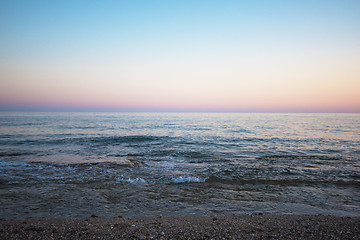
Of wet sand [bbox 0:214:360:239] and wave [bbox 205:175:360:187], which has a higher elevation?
wet sand [bbox 0:214:360:239]

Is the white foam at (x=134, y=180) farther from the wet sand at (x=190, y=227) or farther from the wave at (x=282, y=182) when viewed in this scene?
the wet sand at (x=190, y=227)

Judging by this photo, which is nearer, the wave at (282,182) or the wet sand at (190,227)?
the wet sand at (190,227)

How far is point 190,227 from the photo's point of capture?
4348 millimetres

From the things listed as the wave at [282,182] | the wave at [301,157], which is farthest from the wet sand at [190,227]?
the wave at [301,157]

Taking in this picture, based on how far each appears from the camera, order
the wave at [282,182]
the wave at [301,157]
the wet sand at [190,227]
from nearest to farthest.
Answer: the wet sand at [190,227], the wave at [282,182], the wave at [301,157]

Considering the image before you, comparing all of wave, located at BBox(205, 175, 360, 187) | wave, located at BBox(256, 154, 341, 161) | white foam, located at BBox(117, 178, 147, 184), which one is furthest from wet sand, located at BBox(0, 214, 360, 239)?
wave, located at BBox(256, 154, 341, 161)

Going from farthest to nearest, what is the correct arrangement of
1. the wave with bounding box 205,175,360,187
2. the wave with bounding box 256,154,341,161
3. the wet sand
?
the wave with bounding box 256,154,341,161, the wave with bounding box 205,175,360,187, the wet sand

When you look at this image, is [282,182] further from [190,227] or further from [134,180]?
[134,180]

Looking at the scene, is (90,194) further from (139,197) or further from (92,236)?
(92,236)

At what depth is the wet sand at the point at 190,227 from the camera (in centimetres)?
393

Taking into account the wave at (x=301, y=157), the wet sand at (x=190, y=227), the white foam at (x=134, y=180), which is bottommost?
the wave at (x=301, y=157)

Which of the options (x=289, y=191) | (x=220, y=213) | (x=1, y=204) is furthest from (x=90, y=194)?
(x=289, y=191)

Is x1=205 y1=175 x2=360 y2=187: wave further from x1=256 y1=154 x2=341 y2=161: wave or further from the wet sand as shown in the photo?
x1=256 y1=154 x2=341 y2=161: wave

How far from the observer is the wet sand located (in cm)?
393
